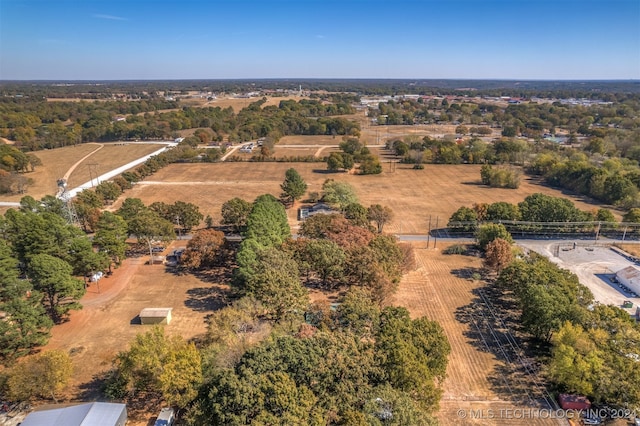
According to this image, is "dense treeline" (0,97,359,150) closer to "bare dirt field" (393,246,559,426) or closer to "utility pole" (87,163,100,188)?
"utility pole" (87,163,100,188)

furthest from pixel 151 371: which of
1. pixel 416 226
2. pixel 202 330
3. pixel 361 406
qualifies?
pixel 416 226

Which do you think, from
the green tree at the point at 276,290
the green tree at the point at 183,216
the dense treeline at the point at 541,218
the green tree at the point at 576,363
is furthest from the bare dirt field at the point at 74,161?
the green tree at the point at 576,363

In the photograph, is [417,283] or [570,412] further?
[417,283]

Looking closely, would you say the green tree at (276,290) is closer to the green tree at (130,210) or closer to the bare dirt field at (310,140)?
the green tree at (130,210)

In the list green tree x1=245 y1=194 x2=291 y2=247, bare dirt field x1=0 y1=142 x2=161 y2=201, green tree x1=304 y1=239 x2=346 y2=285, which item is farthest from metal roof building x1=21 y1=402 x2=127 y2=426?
bare dirt field x1=0 y1=142 x2=161 y2=201

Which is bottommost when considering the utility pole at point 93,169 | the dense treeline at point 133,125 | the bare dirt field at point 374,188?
the bare dirt field at point 374,188

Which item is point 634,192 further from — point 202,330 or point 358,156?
point 202,330

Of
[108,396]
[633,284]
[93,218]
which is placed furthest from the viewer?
[93,218]
